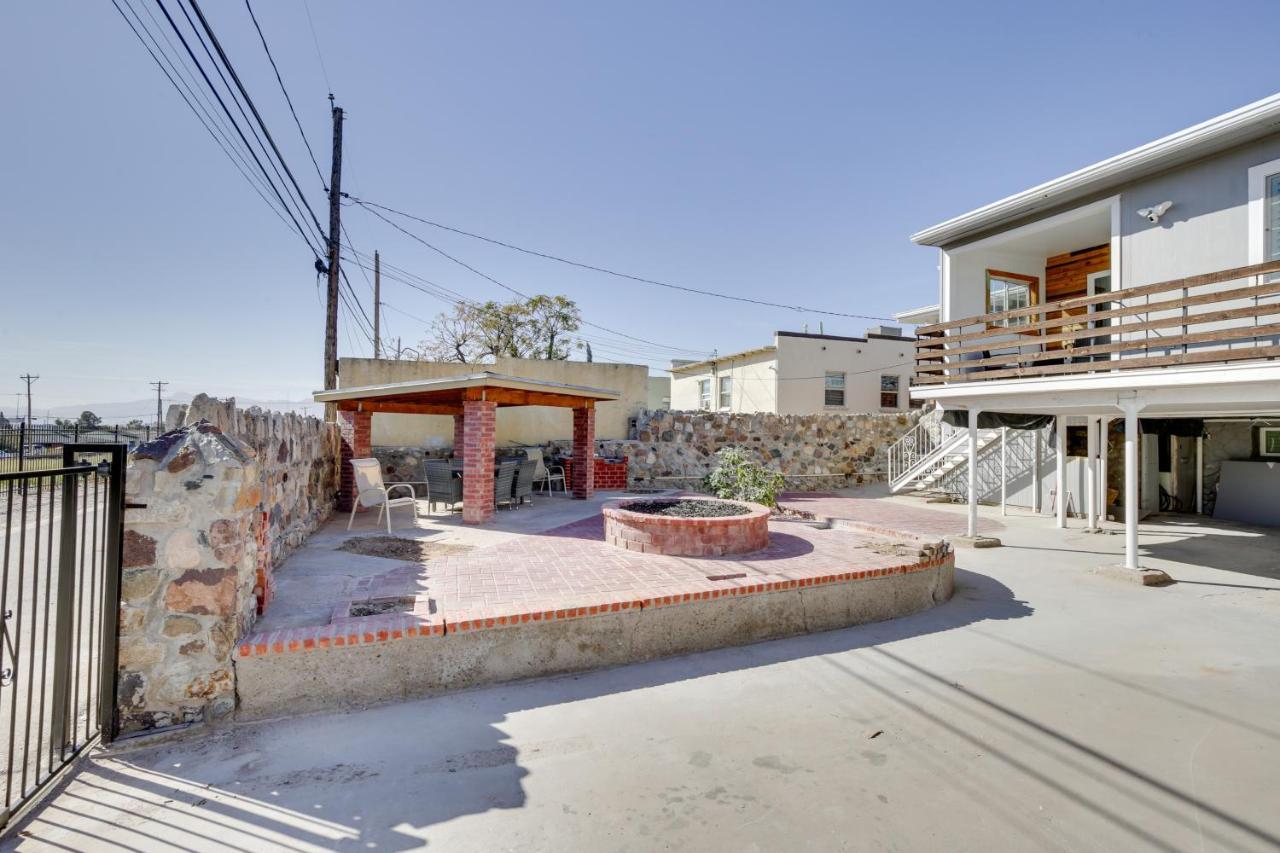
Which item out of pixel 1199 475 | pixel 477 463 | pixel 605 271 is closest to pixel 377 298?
pixel 605 271

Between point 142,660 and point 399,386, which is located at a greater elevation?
point 399,386

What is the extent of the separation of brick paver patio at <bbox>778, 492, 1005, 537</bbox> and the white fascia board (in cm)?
501

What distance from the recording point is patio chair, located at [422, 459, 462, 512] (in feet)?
28.2

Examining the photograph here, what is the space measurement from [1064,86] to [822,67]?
3902 millimetres

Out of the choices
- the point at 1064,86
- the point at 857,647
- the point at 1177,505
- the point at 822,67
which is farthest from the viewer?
the point at 1177,505

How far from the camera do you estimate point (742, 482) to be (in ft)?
27.5

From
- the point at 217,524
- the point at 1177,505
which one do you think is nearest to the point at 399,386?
the point at 217,524

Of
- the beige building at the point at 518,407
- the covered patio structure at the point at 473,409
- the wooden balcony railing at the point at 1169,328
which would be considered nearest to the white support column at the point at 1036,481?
the wooden balcony railing at the point at 1169,328

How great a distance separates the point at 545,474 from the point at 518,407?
2.56 m

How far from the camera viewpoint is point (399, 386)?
8.14 m

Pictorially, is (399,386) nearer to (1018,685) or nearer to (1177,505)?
(1018,685)

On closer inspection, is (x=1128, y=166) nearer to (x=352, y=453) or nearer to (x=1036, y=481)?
(x=1036, y=481)

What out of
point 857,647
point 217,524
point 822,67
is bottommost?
point 857,647

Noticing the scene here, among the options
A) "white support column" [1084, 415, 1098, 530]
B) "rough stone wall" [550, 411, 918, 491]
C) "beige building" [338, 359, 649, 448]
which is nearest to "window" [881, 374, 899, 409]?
"rough stone wall" [550, 411, 918, 491]
